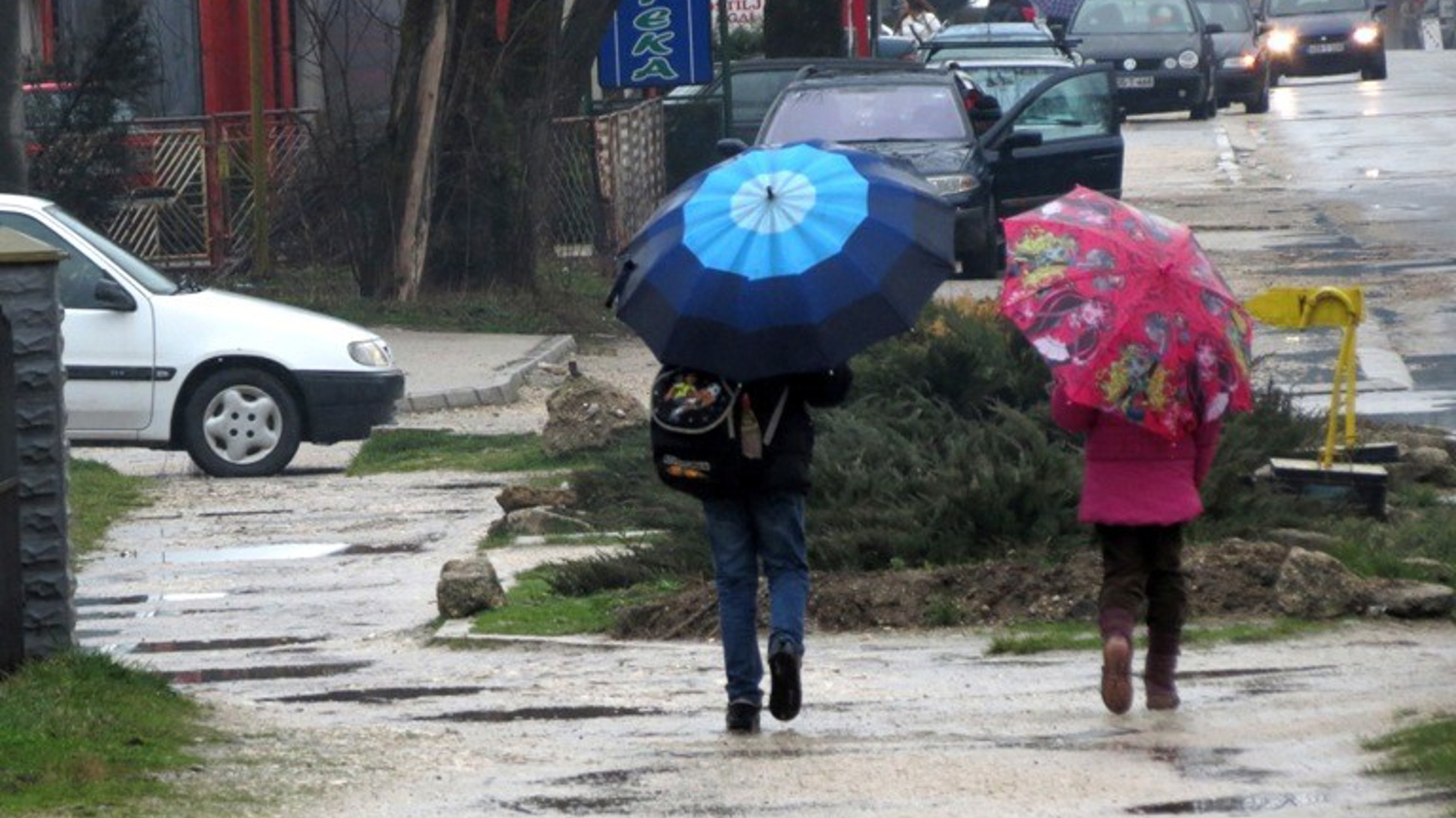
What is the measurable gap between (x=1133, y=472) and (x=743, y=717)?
1262 mm

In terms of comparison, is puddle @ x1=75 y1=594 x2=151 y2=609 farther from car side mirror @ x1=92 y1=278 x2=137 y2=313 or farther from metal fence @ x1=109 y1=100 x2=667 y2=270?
metal fence @ x1=109 y1=100 x2=667 y2=270

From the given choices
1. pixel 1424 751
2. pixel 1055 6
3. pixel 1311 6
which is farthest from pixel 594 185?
pixel 1055 6

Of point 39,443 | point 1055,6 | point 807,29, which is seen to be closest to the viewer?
point 39,443

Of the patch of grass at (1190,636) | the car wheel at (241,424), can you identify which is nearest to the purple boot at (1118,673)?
the patch of grass at (1190,636)

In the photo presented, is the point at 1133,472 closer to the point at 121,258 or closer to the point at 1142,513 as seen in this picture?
the point at 1142,513

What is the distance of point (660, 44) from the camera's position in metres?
25.2

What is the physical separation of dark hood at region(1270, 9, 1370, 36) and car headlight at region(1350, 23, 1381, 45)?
9cm

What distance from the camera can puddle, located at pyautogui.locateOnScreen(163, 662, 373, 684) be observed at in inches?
361

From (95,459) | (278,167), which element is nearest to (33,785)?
(95,459)

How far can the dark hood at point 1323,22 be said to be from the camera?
4712cm

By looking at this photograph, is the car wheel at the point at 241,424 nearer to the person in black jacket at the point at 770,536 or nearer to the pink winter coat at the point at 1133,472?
the person in black jacket at the point at 770,536

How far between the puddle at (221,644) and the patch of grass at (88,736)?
191 cm

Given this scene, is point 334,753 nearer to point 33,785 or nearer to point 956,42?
point 33,785

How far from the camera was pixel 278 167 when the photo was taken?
2417cm
